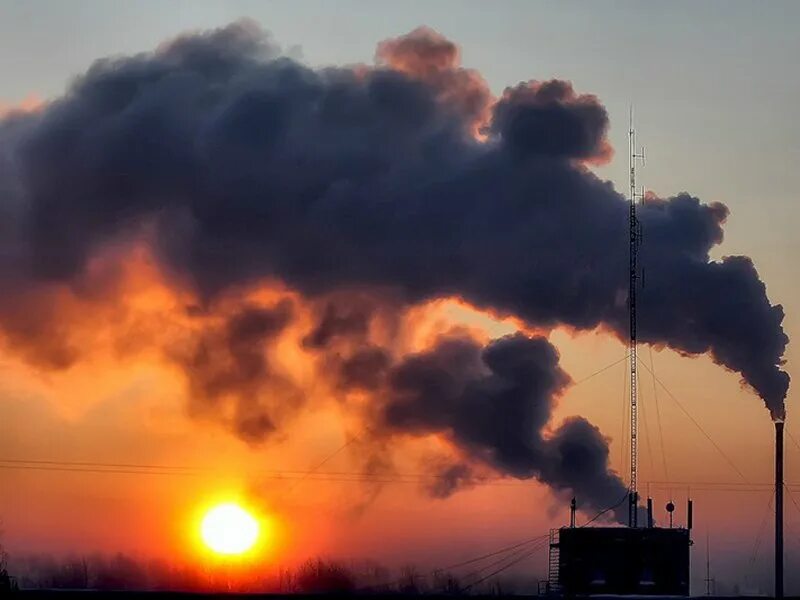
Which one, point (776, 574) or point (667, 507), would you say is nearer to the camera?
point (776, 574)

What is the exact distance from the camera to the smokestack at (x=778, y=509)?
11681 cm

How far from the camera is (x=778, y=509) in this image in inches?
4626

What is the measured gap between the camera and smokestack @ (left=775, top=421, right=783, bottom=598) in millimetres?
116812

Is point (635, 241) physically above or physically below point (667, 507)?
above

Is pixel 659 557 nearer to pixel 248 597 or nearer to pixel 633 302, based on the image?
pixel 633 302

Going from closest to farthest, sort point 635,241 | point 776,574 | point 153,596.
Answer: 1. point 153,596
2. point 776,574
3. point 635,241

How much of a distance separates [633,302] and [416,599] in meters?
33.3

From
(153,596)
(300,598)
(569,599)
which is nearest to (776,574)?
(569,599)

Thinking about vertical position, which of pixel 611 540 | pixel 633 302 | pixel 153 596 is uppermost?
A: pixel 633 302

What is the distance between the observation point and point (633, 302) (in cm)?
12912

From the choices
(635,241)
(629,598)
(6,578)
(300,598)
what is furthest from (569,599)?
(6,578)

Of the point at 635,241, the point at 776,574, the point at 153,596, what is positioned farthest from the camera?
the point at 635,241

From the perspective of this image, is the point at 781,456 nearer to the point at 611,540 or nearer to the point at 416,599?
the point at 611,540

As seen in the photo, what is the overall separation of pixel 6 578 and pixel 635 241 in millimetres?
55920
